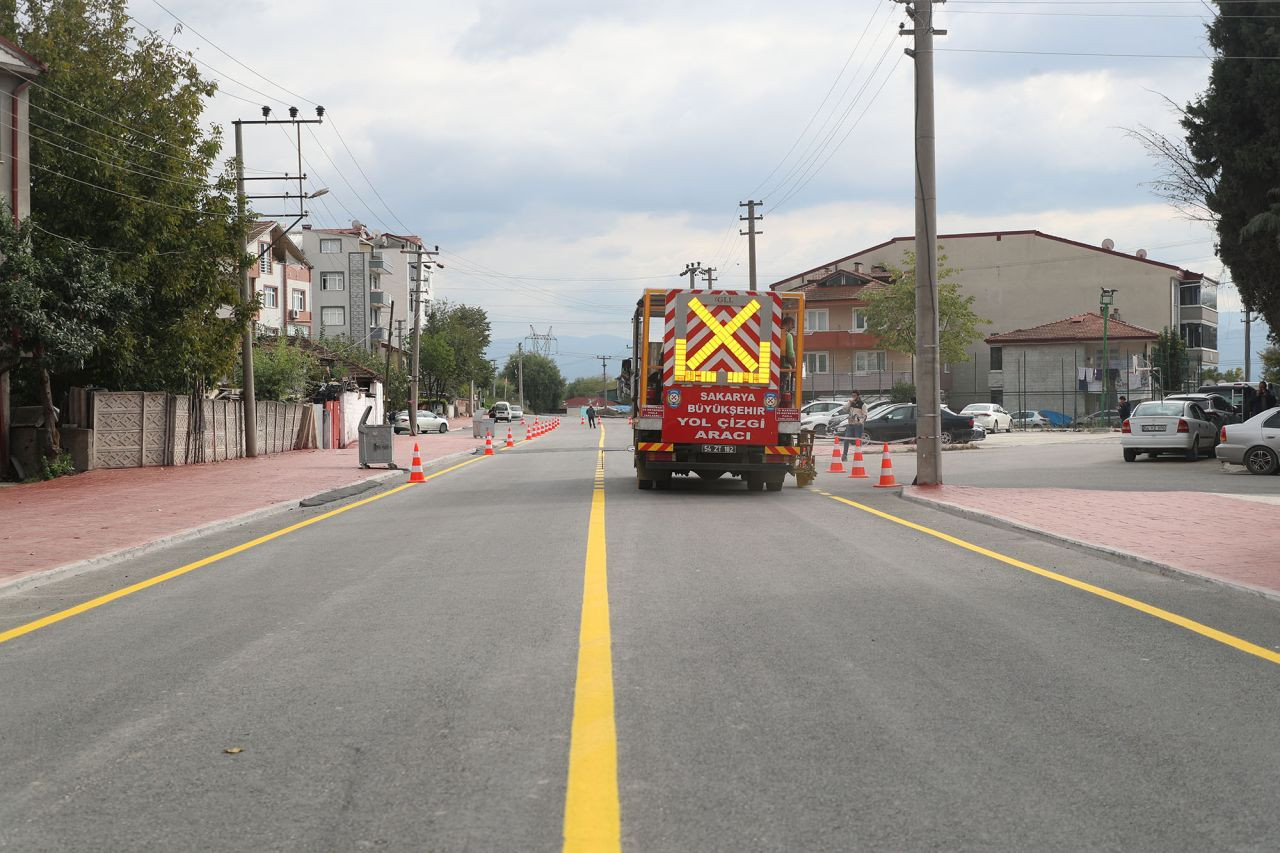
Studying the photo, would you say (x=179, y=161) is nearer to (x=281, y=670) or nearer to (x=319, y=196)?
(x=319, y=196)

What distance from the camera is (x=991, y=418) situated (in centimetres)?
5369

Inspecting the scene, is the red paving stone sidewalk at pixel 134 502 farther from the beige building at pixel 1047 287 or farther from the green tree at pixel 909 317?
the beige building at pixel 1047 287

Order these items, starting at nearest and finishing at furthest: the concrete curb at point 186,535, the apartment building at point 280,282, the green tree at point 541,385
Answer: the concrete curb at point 186,535 → the apartment building at point 280,282 → the green tree at point 541,385

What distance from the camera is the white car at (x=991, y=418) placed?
52.9 meters

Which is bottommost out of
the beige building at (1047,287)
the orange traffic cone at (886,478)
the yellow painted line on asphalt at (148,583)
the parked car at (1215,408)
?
the yellow painted line on asphalt at (148,583)

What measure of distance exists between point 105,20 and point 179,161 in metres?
4.00

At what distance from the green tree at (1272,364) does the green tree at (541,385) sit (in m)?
112

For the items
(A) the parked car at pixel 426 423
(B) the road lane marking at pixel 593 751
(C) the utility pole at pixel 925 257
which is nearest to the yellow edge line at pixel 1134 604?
(B) the road lane marking at pixel 593 751

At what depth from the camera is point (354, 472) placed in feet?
85.3

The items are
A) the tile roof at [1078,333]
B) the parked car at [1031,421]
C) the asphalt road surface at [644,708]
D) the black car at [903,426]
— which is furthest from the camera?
the tile roof at [1078,333]

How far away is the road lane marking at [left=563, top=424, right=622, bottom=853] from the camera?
3.80 meters

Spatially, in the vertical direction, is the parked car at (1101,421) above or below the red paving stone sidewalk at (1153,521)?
above

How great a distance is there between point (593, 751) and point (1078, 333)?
69.0 m

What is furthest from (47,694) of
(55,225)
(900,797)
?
(55,225)
